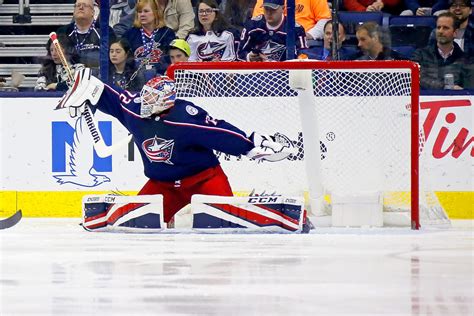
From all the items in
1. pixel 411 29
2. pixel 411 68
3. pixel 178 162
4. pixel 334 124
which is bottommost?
pixel 178 162

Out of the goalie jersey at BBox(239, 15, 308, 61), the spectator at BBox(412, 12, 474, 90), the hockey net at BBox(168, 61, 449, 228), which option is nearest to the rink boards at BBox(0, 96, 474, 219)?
the hockey net at BBox(168, 61, 449, 228)

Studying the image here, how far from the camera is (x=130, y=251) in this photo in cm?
545

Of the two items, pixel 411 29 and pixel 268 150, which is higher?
pixel 411 29

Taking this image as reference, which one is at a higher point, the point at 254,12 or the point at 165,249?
the point at 254,12

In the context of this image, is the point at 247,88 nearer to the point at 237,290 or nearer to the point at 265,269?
the point at 265,269

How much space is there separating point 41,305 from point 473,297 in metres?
1.26

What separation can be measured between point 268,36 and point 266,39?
0.03 m

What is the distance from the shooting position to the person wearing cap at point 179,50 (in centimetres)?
855

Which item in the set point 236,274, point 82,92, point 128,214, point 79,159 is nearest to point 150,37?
point 79,159

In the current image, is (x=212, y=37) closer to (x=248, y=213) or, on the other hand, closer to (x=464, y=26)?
(x=464, y=26)

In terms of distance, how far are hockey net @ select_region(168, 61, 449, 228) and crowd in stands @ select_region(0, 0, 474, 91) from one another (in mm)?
466

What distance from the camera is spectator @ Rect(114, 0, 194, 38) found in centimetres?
895

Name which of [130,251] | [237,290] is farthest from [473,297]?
[130,251]

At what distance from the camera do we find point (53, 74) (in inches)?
357
